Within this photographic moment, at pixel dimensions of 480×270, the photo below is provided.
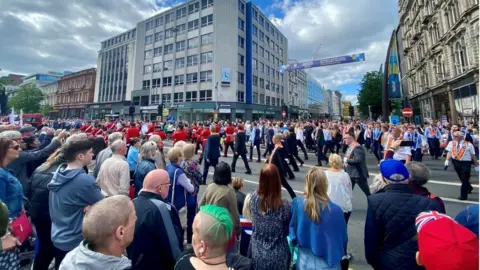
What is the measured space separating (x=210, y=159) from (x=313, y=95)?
106 m

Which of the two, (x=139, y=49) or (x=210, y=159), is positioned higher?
(x=139, y=49)

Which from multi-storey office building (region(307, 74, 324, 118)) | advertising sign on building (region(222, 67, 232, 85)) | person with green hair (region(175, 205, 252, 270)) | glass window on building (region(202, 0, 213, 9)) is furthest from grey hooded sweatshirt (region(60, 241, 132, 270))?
multi-storey office building (region(307, 74, 324, 118))

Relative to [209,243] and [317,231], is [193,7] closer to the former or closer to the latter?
[317,231]

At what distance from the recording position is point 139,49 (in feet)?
173

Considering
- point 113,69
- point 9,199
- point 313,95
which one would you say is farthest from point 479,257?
point 313,95

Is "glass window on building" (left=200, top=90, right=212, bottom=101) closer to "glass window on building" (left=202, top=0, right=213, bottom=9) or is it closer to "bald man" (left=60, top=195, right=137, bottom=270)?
"glass window on building" (left=202, top=0, right=213, bottom=9)

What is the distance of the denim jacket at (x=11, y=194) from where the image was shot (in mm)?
2621

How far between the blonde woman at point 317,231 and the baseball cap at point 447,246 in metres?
0.99

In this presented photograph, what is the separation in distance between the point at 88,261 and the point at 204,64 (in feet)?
147

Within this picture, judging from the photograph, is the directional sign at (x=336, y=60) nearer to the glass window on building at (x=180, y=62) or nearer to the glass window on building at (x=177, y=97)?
the glass window on building at (x=177, y=97)

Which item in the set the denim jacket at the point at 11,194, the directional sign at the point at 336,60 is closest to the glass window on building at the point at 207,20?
the directional sign at the point at 336,60

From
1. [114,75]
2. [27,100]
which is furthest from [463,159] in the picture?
[27,100]

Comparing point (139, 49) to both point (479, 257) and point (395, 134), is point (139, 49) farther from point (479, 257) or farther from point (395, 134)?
point (479, 257)

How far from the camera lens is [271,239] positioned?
2490 mm
